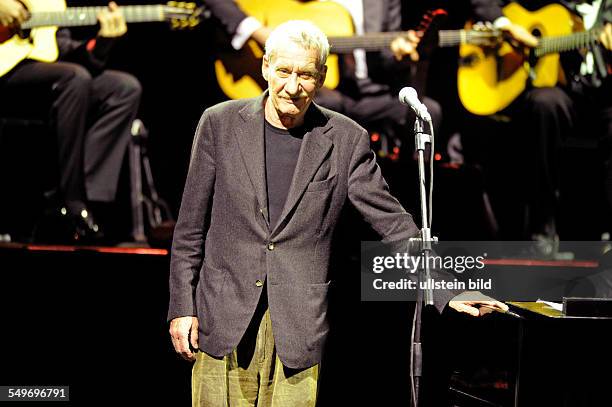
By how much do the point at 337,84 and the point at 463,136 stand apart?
957 mm

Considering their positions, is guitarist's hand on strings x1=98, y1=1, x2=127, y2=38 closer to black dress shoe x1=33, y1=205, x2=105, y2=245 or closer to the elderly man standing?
black dress shoe x1=33, y1=205, x2=105, y2=245

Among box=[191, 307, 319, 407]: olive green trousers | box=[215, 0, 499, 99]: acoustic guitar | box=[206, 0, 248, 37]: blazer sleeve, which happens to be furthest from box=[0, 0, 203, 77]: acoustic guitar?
box=[191, 307, 319, 407]: olive green trousers

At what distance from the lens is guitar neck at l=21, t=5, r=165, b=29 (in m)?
4.66

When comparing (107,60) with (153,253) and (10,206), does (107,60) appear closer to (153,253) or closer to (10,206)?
(10,206)

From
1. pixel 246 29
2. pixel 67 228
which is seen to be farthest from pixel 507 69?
pixel 67 228

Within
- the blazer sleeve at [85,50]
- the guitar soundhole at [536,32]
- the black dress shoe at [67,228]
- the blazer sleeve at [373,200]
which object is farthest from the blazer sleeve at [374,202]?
→ the guitar soundhole at [536,32]

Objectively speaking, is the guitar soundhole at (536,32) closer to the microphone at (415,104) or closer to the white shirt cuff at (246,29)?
the white shirt cuff at (246,29)

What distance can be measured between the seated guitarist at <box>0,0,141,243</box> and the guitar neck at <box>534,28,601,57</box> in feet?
8.85

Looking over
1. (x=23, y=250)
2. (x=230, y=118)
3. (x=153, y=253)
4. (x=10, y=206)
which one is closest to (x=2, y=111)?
(x=10, y=206)

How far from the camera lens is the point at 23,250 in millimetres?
3877

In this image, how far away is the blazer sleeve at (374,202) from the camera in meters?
2.63

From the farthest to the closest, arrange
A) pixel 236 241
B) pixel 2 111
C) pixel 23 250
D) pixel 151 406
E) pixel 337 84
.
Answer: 1. pixel 337 84
2. pixel 2 111
3. pixel 23 250
4. pixel 151 406
5. pixel 236 241

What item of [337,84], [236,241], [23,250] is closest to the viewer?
[236,241]

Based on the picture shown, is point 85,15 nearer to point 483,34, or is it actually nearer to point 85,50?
point 85,50
